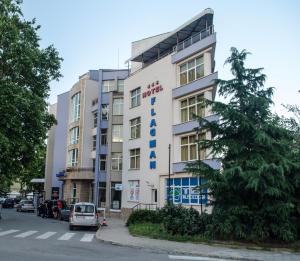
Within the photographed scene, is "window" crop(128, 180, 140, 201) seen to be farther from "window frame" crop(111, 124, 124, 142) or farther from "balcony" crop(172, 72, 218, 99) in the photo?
"balcony" crop(172, 72, 218, 99)

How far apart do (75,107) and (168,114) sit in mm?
20180

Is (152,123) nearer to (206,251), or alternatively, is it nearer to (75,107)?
(75,107)

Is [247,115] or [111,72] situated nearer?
[247,115]

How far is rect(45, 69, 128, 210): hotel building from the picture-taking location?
42969 mm

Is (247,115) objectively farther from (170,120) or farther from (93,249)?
(170,120)

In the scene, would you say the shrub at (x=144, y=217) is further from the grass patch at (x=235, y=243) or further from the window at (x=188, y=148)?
the window at (x=188, y=148)

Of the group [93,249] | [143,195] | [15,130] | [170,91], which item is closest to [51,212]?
[143,195]

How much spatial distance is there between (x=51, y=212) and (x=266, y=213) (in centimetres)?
2543

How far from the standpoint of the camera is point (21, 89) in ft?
89.3

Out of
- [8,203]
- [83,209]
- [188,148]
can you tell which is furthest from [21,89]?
[8,203]

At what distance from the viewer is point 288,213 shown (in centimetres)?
1659

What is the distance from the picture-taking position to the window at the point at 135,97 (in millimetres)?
39197

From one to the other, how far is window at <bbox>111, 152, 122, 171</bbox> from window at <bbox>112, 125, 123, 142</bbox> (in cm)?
153

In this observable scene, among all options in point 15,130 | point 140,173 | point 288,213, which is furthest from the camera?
point 140,173
